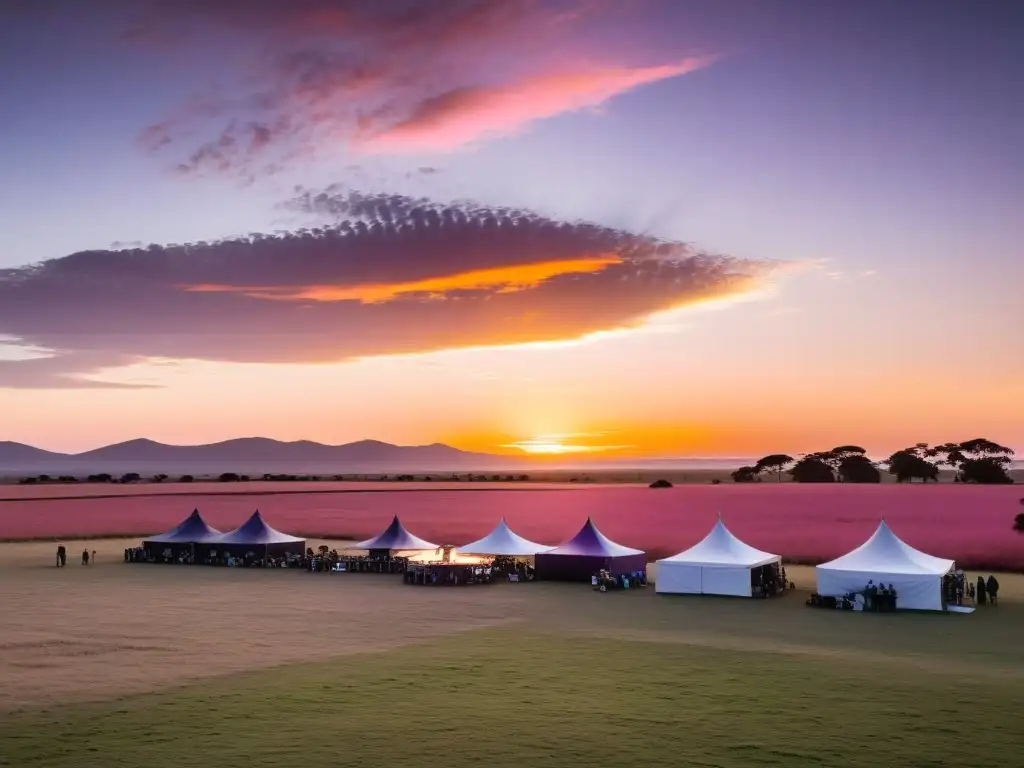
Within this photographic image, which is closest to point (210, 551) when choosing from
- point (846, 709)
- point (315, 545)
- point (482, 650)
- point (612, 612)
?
point (315, 545)

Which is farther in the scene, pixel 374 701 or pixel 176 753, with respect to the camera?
pixel 374 701

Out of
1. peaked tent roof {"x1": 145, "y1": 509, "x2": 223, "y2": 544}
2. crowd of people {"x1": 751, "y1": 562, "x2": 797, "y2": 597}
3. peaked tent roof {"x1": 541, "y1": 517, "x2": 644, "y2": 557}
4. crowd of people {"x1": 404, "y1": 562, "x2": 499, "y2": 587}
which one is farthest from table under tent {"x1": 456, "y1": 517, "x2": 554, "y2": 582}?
peaked tent roof {"x1": 145, "y1": 509, "x2": 223, "y2": 544}

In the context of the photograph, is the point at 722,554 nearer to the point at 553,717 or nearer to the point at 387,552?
the point at 387,552

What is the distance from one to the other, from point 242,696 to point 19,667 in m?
8.04

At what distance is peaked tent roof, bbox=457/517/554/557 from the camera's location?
51531 mm

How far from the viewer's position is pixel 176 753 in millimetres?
18125

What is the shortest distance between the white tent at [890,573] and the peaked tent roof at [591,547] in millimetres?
10464

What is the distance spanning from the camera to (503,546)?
52312mm

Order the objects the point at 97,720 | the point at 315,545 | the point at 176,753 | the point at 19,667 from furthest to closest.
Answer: the point at 315,545
the point at 19,667
the point at 97,720
the point at 176,753

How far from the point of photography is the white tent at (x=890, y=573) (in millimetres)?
Answer: 38344

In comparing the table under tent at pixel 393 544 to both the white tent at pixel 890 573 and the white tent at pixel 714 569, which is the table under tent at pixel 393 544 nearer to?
the white tent at pixel 714 569

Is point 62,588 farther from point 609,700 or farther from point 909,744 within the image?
point 909,744

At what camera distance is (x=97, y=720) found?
20469 mm

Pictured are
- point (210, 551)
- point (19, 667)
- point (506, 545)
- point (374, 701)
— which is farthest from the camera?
point (210, 551)
